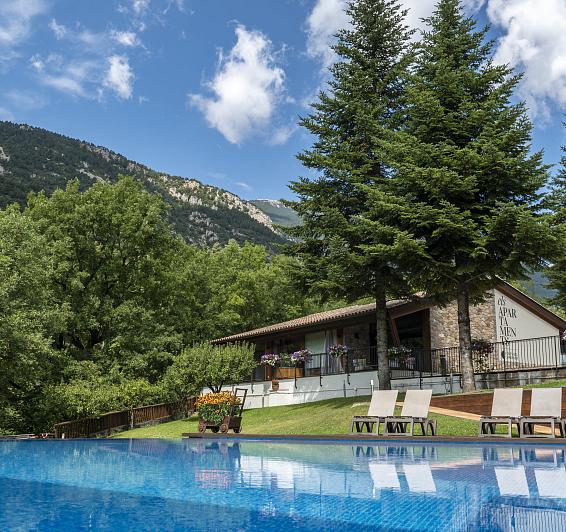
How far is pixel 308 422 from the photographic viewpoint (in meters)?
20.2

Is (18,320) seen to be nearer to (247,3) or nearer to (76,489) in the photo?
(76,489)

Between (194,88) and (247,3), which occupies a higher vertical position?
(194,88)

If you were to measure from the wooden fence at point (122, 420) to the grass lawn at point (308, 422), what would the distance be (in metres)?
0.80

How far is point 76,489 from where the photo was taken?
8.41 meters

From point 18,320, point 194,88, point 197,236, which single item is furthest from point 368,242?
point 197,236

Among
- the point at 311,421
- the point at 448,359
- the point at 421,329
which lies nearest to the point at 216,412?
the point at 311,421

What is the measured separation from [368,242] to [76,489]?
1476cm

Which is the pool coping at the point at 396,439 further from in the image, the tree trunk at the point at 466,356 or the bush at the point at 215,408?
the tree trunk at the point at 466,356

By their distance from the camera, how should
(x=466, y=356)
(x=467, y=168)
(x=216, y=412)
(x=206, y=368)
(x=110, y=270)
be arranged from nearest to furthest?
(x=216, y=412) → (x=467, y=168) → (x=466, y=356) → (x=206, y=368) → (x=110, y=270)

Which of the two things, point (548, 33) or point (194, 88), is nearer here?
point (548, 33)

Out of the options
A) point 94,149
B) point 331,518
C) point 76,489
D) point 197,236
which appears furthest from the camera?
point 94,149

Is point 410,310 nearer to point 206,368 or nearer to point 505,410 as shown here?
point 206,368

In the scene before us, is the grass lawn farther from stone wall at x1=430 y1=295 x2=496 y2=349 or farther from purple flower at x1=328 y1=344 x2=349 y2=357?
stone wall at x1=430 y1=295 x2=496 y2=349

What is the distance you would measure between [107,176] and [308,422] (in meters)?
127
